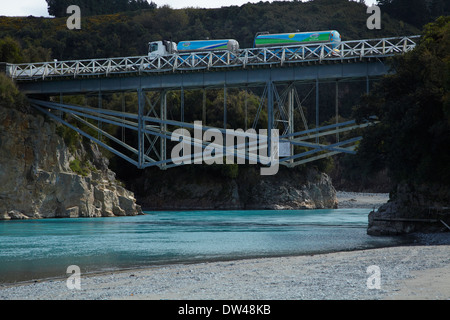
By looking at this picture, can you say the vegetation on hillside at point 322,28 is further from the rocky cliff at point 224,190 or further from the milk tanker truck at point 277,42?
the milk tanker truck at point 277,42

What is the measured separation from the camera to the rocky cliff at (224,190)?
79375mm

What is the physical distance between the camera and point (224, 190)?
8012cm

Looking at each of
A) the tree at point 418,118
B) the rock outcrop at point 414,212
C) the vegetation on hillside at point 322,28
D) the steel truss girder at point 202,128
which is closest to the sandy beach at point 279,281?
the tree at point 418,118

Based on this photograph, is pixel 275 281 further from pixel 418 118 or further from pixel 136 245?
pixel 418 118

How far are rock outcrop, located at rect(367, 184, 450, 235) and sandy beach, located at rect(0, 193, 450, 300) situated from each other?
1032 cm

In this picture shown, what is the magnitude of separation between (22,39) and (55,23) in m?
19.1

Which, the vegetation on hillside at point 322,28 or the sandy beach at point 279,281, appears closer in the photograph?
the sandy beach at point 279,281

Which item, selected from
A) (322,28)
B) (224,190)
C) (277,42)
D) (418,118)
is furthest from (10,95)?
(322,28)

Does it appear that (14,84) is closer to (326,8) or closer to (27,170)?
(27,170)

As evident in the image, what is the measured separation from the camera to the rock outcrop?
101 ft

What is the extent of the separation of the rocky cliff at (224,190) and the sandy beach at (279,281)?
58588 mm

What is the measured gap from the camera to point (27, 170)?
51.2m

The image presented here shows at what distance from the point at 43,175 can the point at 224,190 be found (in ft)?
105
